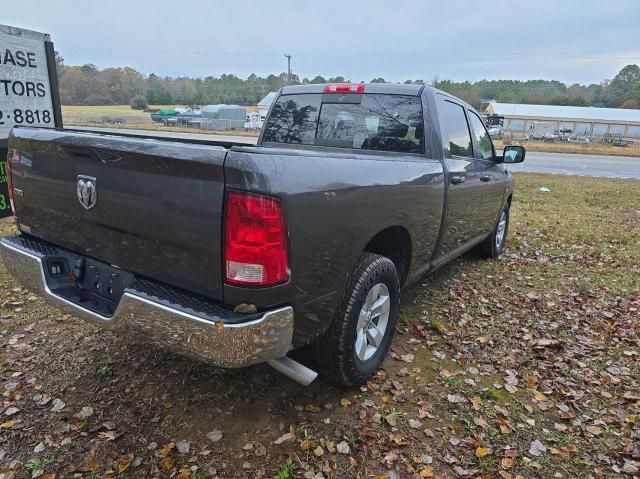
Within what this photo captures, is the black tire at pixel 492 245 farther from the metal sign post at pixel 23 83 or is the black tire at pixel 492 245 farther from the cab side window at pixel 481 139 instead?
the metal sign post at pixel 23 83

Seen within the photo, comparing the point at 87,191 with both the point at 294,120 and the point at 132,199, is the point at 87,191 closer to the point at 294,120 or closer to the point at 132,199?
the point at 132,199

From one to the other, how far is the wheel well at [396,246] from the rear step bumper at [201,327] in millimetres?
1137

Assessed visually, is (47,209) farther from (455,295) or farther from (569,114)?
(569,114)

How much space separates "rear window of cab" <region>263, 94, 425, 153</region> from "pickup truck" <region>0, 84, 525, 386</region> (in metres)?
0.28

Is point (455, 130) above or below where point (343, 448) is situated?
above

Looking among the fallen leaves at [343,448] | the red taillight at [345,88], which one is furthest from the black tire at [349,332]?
the red taillight at [345,88]

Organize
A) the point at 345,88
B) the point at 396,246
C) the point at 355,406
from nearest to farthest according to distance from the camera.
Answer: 1. the point at 355,406
2. the point at 396,246
3. the point at 345,88

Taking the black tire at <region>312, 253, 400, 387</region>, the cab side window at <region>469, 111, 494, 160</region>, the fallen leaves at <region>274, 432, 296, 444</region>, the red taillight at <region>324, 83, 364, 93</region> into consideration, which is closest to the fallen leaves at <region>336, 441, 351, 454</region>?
the fallen leaves at <region>274, 432, 296, 444</region>

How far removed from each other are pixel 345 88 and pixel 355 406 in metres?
2.61

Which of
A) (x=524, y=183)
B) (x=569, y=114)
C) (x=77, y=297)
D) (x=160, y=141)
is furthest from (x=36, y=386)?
(x=569, y=114)

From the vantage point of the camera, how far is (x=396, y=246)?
3447mm

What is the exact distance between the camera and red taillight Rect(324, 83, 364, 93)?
402 cm

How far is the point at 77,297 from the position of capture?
2633 mm

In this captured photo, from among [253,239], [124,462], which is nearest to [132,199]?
[253,239]
